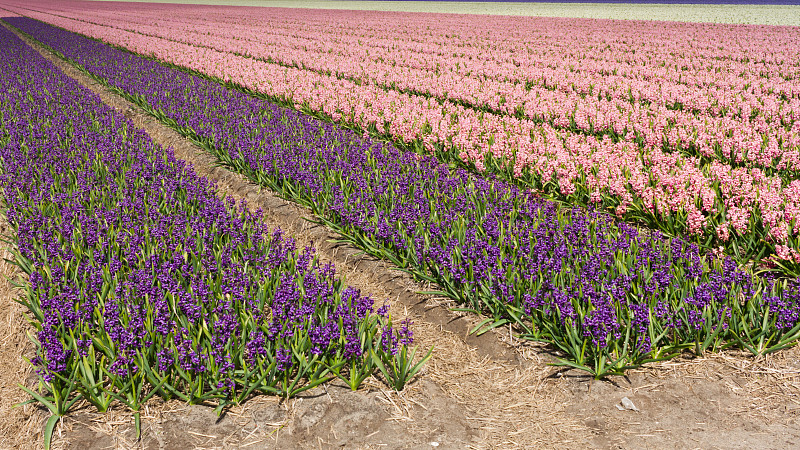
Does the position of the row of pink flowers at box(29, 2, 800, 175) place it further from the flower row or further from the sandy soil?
the sandy soil

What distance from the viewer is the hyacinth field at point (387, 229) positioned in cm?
391

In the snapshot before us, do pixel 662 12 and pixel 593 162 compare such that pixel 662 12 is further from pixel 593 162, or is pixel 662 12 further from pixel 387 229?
pixel 387 229

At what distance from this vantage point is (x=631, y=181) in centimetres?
677

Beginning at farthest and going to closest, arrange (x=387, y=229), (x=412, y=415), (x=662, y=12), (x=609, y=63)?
(x=662, y=12)
(x=609, y=63)
(x=387, y=229)
(x=412, y=415)

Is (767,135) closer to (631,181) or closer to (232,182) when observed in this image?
(631,181)

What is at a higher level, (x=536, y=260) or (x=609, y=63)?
(x=609, y=63)

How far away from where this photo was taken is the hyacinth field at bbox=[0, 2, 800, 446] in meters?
3.91

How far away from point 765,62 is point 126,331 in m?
21.2

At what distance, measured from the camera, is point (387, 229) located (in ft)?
19.0

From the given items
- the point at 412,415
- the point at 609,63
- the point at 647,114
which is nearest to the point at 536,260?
the point at 412,415

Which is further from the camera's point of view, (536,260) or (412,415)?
(536,260)

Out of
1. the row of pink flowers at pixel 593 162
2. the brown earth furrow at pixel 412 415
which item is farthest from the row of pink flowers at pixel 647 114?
the brown earth furrow at pixel 412 415

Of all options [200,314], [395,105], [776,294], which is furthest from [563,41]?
[200,314]

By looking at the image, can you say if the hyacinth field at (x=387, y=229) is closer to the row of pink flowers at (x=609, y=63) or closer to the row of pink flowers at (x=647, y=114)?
the row of pink flowers at (x=647, y=114)
